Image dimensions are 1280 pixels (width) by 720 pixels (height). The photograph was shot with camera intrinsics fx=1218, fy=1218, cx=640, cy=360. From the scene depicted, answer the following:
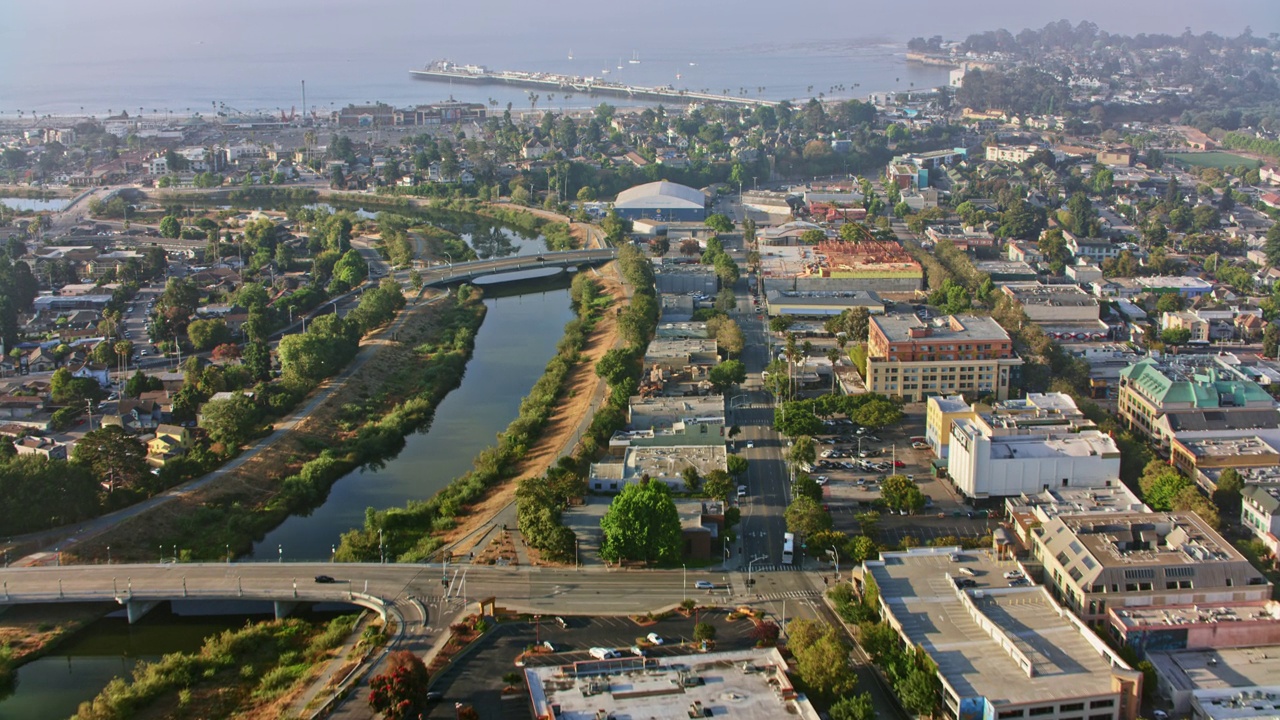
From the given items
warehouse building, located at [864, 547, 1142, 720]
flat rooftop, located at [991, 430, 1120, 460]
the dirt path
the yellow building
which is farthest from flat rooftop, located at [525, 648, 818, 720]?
the yellow building

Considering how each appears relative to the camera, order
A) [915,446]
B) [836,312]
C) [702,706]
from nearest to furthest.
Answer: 1. [702,706]
2. [915,446]
3. [836,312]

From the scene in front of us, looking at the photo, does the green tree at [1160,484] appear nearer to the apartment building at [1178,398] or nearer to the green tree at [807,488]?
the apartment building at [1178,398]

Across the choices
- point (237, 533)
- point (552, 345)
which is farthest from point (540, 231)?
point (237, 533)

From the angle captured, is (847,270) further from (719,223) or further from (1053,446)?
(1053,446)

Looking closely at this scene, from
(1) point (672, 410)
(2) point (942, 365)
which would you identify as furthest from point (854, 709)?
(2) point (942, 365)

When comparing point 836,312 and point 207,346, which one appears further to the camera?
point 836,312

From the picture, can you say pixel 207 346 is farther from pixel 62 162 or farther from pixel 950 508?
pixel 62 162
